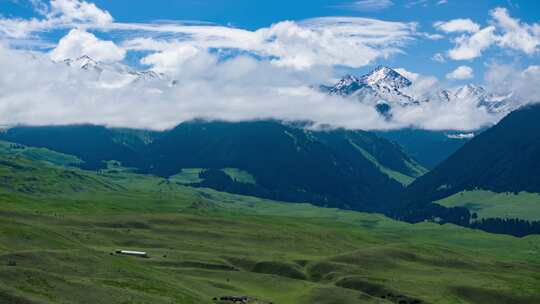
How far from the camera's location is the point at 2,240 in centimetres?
19050

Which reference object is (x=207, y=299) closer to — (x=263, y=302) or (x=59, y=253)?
(x=263, y=302)

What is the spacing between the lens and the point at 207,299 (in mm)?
183125

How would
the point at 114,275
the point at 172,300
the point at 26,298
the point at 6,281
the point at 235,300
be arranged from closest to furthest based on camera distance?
the point at 26,298
the point at 6,281
the point at 172,300
the point at 114,275
the point at 235,300

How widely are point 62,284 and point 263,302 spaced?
60.0 metres

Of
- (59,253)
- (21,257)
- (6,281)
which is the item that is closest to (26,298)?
(6,281)

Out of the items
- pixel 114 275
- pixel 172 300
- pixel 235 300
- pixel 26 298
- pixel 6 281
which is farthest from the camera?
pixel 235 300

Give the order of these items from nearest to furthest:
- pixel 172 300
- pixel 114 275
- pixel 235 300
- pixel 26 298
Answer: pixel 26 298 < pixel 172 300 < pixel 114 275 < pixel 235 300

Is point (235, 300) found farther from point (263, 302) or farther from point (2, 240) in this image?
point (2, 240)

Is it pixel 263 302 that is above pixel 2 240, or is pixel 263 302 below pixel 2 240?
below

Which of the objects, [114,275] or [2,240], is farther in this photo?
[2,240]

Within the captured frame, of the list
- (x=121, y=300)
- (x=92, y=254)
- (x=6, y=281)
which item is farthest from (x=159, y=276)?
(x=6, y=281)

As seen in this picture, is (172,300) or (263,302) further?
(263,302)

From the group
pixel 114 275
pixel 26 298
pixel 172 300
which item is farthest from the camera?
pixel 114 275

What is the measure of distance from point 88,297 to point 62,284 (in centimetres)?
730
